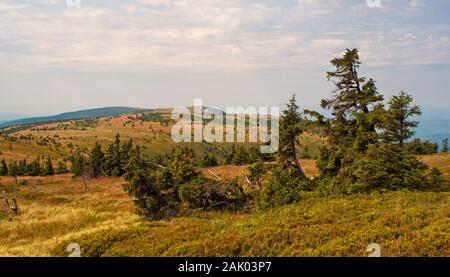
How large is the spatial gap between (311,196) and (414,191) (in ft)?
15.9

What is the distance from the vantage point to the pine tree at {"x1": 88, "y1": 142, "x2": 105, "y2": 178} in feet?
163

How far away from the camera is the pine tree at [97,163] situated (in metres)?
49.8

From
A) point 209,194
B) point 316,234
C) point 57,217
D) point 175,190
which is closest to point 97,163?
point 57,217

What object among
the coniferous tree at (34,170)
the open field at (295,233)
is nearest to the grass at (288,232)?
the open field at (295,233)

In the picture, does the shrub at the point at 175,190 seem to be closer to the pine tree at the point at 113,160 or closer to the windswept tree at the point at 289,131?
the windswept tree at the point at 289,131

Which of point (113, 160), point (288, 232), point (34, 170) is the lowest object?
point (34, 170)

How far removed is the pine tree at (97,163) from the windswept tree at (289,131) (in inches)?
1313

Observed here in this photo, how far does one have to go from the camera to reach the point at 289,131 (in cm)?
2275

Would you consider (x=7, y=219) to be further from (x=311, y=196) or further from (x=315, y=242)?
(x=315, y=242)

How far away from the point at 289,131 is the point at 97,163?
116ft

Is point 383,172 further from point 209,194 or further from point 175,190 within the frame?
point 175,190

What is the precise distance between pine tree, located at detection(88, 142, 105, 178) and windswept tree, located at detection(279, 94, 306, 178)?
109ft

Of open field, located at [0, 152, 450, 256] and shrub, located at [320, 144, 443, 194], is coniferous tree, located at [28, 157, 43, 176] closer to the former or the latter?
open field, located at [0, 152, 450, 256]
